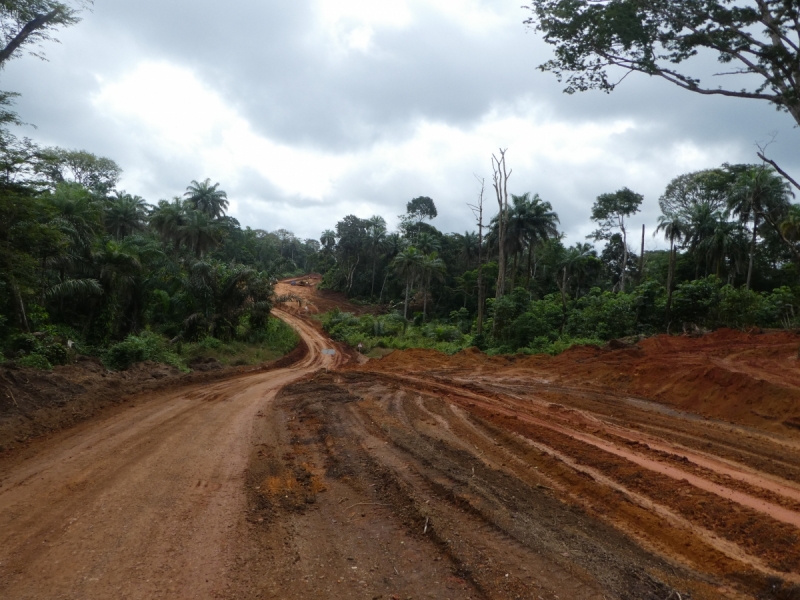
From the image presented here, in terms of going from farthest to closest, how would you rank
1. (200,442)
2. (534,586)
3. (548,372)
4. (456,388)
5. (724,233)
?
(724,233)
(548,372)
(456,388)
(200,442)
(534,586)

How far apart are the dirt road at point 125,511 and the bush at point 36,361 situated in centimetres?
569

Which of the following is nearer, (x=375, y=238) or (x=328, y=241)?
(x=375, y=238)

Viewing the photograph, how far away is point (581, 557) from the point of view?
4066 mm

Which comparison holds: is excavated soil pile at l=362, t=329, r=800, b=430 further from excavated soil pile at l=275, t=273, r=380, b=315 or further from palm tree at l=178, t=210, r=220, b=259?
excavated soil pile at l=275, t=273, r=380, b=315

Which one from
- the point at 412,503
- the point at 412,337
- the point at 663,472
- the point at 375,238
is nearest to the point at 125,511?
the point at 412,503

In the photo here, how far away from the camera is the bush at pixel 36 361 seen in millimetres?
12664

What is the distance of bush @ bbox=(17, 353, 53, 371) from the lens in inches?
499

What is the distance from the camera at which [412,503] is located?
5.12 m

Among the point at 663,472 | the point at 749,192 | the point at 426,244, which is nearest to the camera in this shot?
the point at 663,472

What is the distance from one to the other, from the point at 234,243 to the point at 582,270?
4469cm

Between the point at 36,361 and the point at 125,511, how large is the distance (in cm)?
1062

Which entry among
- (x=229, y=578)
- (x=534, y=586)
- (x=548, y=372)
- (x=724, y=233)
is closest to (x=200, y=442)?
(x=229, y=578)

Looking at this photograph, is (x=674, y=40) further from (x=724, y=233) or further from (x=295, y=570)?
(x=724, y=233)

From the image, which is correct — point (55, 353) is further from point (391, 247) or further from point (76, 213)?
point (391, 247)
